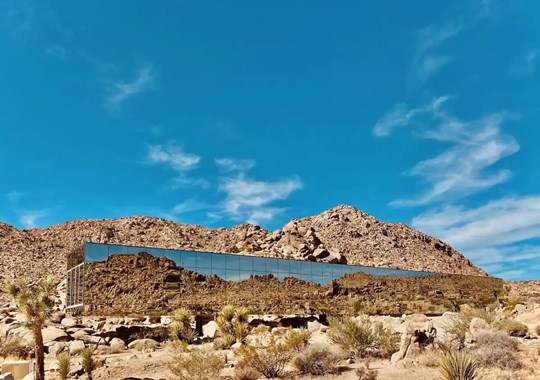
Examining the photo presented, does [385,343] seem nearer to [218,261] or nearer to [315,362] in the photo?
[315,362]

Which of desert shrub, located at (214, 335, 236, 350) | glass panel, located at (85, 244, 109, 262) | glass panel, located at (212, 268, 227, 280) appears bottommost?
desert shrub, located at (214, 335, 236, 350)

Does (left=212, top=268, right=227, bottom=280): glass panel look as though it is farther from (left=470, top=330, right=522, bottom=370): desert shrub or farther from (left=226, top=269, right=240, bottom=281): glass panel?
(left=470, top=330, right=522, bottom=370): desert shrub

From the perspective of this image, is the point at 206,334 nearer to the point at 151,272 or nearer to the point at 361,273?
the point at 151,272

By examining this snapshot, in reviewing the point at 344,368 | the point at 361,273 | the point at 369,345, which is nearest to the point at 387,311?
the point at 361,273

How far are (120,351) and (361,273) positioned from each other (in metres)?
31.6

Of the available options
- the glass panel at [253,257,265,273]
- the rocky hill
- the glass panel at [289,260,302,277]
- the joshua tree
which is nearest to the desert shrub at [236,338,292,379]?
the joshua tree

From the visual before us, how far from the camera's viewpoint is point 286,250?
61.4 m

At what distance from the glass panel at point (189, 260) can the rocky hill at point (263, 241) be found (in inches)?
835

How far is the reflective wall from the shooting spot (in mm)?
36562

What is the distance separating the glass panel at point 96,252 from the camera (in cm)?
3569

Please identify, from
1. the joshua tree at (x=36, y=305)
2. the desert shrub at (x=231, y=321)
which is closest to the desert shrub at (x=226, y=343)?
the desert shrub at (x=231, y=321)

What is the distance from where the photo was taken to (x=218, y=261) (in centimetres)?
4106

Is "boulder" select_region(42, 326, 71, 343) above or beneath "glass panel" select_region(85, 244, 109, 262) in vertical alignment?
beneath

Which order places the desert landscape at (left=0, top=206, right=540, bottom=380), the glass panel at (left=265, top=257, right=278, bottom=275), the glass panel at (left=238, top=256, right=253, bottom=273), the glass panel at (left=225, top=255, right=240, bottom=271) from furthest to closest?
the glass panel at (left=265, top=257, right=278, bottom=275) → the glass panel at (left=238, top=256, right=253, bottom=273) → the glass panel at (left=225, top=255, right=240, bottom=271) → the desert landscape at (left=0, top=206, right=540, bottom=380)
